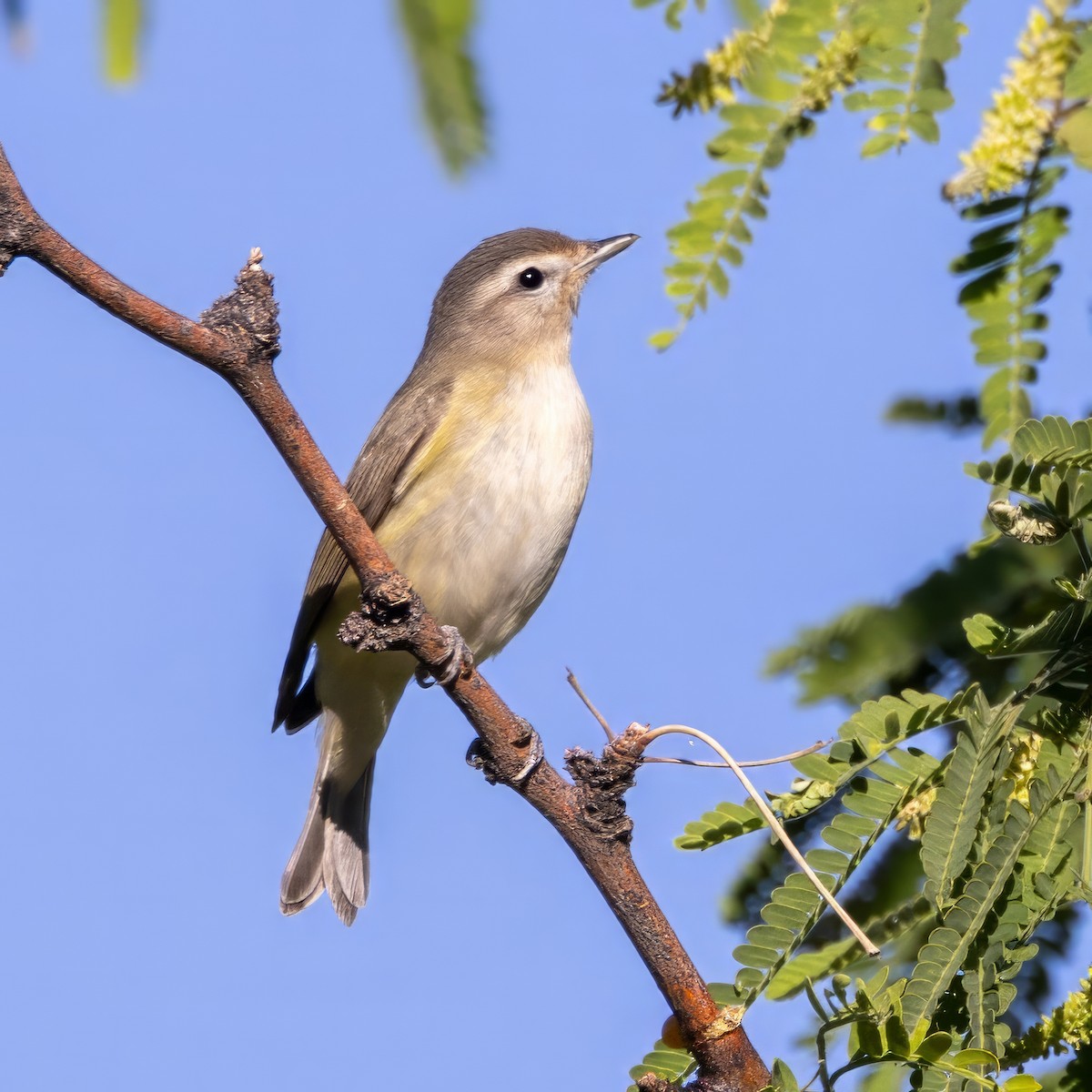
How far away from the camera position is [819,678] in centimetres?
380

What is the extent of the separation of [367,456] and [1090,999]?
3.73 metres

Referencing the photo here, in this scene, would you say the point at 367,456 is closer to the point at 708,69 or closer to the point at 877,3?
the point at 708,69

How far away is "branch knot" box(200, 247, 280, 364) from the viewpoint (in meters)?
2.88

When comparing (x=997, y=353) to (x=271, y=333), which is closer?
(x=271, y=333)

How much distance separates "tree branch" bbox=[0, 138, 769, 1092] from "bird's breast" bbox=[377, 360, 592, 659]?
176cm

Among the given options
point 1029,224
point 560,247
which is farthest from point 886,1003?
point 560,247

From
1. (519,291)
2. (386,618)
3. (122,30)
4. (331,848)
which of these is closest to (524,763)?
(386,618)

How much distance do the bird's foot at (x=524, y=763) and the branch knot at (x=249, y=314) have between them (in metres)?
1.20

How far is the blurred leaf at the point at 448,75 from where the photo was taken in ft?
4.46

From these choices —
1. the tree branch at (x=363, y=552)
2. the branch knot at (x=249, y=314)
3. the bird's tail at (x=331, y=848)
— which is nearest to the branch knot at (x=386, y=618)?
the tree branch at (x=363, y=552)

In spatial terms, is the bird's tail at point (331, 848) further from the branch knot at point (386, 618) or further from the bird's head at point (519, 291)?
the branch knot at point (386, 618)

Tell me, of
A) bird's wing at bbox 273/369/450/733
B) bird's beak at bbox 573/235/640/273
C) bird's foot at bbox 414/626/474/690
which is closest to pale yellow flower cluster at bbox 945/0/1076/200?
bird's foot at bbox 414/626/474/690

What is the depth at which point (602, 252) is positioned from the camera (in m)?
6.45

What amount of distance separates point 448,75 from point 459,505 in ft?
12.2
